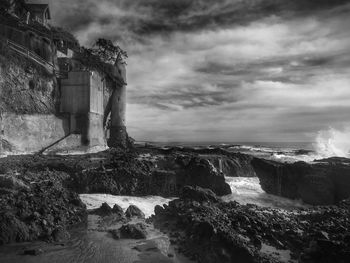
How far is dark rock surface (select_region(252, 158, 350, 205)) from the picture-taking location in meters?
21.9

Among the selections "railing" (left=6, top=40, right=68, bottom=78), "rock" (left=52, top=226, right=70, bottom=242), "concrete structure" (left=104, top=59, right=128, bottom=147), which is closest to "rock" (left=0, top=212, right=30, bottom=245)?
"rock" (left=52, top=226, right=70, bottom=242)

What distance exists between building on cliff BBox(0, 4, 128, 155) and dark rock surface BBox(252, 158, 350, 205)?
17433 millimetres

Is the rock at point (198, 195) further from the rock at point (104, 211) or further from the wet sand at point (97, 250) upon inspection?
the wet sand at point (97, 250)

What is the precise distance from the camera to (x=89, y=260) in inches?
424

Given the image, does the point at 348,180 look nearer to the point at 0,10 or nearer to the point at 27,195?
the point at 27,195

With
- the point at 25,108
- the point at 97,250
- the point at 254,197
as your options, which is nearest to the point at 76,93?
the point at 25,108

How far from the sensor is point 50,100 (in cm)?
3102

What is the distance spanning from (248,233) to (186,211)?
3.15 metres

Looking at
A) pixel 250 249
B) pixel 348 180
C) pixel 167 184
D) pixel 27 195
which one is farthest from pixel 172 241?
pixel 348 180

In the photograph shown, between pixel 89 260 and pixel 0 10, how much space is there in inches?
1399

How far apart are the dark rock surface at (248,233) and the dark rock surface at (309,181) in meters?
4.36

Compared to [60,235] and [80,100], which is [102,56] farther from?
[60,235]

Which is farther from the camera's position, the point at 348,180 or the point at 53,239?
the point at 348,180

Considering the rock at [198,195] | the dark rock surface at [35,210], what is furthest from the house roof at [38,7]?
the rock at [198,195]
